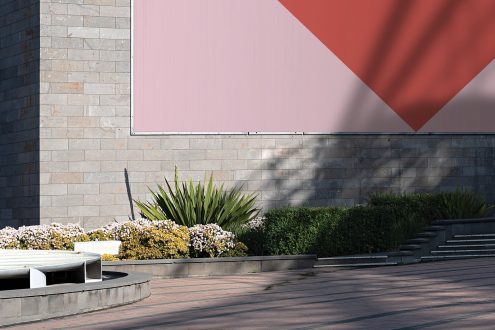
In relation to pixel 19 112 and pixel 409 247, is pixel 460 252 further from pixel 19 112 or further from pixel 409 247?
pixel 19 112

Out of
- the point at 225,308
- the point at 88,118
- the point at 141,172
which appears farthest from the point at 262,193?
the point at 225,308

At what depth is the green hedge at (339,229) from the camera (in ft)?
75.3

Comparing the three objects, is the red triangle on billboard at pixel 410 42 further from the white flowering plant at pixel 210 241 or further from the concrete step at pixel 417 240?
the white flowering plant at pixel 210 241

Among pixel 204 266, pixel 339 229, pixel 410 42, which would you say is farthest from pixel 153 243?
pixel 410 42

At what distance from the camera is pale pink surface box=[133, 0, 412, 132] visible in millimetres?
27312

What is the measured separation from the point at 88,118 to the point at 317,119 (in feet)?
21.2

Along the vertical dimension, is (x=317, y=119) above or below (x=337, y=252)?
above

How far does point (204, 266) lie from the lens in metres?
21.2

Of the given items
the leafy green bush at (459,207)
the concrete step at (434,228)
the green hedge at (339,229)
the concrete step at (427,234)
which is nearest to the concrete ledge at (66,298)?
the green hedge at (339,229)

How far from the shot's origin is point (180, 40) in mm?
27547

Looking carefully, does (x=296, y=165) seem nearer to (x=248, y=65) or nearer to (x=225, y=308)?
(x=248, y=65)

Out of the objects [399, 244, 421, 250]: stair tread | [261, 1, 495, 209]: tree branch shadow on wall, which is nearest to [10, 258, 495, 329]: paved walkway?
[399, 244, 421, 250]: stair tread

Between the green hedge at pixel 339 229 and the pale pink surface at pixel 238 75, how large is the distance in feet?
13.8

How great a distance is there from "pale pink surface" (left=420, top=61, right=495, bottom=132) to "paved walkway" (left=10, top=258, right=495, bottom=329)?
948 centimetres
